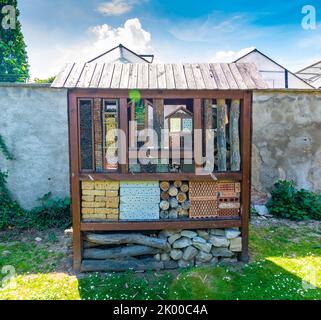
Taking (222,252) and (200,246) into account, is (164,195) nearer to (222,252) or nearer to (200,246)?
(200,246)

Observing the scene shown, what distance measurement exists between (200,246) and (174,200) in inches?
30.6

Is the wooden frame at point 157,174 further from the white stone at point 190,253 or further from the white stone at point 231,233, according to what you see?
the white stone at point 190,253

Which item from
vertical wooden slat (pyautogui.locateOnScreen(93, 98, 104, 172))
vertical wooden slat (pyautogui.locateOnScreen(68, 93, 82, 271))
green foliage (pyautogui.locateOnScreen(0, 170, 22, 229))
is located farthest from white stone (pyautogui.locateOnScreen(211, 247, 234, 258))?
green foliage (pyautogui.locateOnScreen(0, 170, 22, 229))

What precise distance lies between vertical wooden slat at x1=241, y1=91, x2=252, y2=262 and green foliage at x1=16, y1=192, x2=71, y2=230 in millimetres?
3374

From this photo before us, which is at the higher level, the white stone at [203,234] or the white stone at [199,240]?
the white stone at [203,234]

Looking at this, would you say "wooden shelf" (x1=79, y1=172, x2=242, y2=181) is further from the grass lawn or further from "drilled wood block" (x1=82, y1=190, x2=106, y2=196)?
the grass lawn

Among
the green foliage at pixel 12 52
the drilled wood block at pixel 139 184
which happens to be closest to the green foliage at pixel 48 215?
the drilled wood block at pixel 139 184

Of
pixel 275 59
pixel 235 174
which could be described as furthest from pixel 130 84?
pixel 275 59

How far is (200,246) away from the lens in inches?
141

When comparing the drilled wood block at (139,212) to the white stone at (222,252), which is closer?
the drilled wood block at (139,212)

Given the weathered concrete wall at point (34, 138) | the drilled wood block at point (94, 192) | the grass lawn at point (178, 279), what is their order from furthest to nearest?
the weathered concrete wall at point (34, 138)
the drilled wood block at point (94, 192)
the grass lawn at point (178, 279)

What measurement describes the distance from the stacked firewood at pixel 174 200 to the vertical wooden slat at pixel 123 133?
60 centimetres

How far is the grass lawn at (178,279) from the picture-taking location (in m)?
2.94
